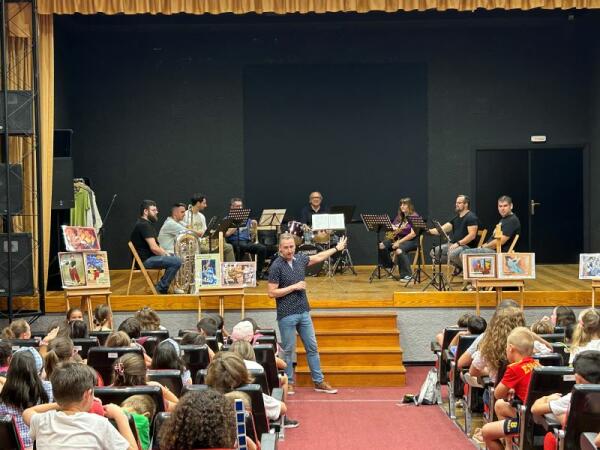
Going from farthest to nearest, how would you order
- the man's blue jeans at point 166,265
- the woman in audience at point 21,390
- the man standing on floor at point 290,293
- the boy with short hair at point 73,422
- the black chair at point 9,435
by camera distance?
1. the man's blue jeans at point 166,265
2. the man standing on floor at point 290,293
3. the woman in audience at point 21,390
4. the black chair at point 9,435
5. the boy with short hair at point 73,422

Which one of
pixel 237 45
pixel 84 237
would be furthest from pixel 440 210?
pixel 84 237

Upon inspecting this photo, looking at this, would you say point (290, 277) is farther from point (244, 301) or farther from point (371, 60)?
point (371, 60)

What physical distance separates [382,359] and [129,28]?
8059 millimetres

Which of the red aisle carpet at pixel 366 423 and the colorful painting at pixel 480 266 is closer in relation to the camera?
the red aisle carpet at pixel 366 423

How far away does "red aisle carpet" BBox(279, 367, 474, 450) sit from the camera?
27.8ft

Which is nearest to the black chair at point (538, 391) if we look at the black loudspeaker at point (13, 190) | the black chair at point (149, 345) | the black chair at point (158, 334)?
the black chair at point (149, 345)

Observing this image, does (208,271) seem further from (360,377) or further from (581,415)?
(581,415)

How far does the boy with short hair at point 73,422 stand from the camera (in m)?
4.50

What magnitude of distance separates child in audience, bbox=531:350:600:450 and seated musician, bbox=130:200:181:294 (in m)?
7.61

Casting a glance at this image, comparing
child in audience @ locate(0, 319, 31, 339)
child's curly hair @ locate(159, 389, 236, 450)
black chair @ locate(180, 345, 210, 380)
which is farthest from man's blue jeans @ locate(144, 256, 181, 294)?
child's curly hair @ locate(159, 389, 236, 450)

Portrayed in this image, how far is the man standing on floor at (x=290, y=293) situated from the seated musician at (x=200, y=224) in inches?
153

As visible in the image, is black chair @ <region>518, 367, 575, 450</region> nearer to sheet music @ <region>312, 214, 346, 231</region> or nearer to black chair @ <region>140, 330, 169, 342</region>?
black chair @ <region>140, 330, 169, 342</region>

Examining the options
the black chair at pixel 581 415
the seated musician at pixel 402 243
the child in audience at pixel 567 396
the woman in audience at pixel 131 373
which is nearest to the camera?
the black chair at pixel 581 415

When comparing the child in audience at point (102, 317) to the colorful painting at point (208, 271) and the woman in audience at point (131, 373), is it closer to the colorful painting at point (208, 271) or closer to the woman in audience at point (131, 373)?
the colorful painting at point (208, 271)
